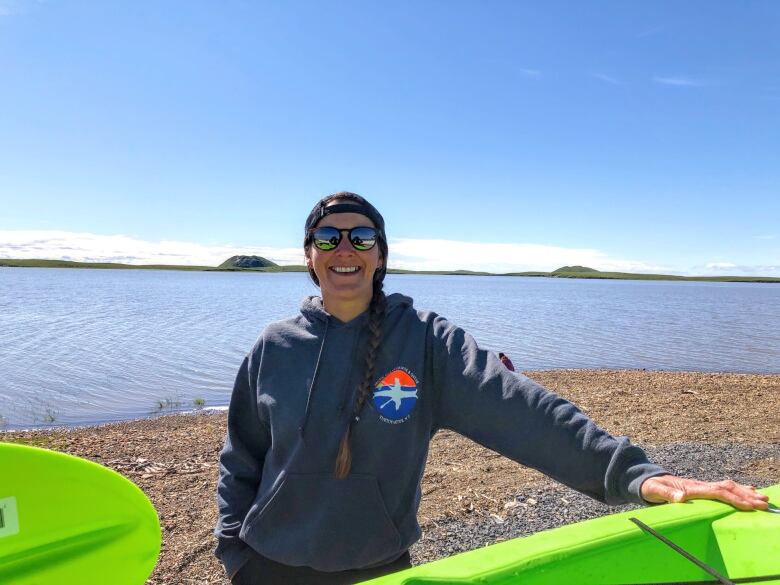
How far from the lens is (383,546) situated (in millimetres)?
2168

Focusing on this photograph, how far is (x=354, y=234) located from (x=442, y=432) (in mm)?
7798

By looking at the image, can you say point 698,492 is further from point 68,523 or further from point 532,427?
point 68,523

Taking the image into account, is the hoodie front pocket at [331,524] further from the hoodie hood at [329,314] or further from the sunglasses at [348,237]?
the sunglasses at [348,237]

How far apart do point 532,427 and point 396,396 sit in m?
0.48

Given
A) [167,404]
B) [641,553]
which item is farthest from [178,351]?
[641,553]

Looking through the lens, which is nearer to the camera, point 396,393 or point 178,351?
point 396,393

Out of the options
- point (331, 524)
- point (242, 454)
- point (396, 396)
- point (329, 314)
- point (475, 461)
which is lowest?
point (475, 461)

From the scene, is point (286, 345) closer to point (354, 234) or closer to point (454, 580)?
point (354, 234)

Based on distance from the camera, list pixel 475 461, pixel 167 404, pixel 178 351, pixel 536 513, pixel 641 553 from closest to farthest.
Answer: pixel 641 553 → pixel 536 513 → pixel 475 461 → pixel 167 404 → pixel 178 351

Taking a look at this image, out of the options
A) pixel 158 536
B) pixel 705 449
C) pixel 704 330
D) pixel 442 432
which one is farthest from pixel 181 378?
pixel 704 330

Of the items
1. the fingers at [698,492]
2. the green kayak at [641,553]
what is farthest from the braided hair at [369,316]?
the fingers at [698,492]

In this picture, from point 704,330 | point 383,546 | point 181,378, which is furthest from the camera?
point 704,330

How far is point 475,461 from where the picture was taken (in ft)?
25.6

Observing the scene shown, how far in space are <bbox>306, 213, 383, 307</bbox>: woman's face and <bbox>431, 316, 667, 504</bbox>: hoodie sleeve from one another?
0.40 metres
